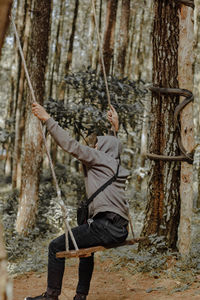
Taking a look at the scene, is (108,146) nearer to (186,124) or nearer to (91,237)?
(91,237)

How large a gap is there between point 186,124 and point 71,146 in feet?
7.50

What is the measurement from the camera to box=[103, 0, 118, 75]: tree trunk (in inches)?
401

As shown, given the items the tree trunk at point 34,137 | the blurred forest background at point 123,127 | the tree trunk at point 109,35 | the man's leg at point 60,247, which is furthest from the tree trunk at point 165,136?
the tree trunk at point 109,35

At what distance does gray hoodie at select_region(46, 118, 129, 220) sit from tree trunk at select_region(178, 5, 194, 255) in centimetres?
163

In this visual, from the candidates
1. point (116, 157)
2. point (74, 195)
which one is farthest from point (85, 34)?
point (116, 157)

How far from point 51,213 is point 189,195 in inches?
183

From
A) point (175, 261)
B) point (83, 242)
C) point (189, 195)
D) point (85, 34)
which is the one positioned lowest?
point (175, 261)

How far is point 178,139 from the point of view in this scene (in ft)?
18.9

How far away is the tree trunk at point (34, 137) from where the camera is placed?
9023mm

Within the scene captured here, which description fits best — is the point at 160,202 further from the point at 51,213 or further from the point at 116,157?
the point at 51,213

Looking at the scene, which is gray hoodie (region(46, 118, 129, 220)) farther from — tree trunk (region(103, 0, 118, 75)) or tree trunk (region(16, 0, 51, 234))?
tree trunk (region(103, 0, 118, 75))

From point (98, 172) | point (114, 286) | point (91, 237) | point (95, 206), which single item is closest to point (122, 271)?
point (114, 286)

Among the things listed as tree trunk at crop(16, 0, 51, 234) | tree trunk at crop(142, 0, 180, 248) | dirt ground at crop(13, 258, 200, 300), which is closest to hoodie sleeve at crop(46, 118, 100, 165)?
tree trunk at crop(142, 0, 180, 248)

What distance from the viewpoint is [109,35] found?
34.4ft
